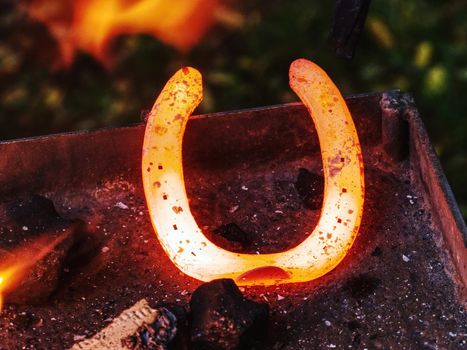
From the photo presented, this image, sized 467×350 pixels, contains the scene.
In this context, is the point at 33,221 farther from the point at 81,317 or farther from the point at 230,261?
the point at 230,261

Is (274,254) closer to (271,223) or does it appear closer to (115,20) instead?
(271,223)

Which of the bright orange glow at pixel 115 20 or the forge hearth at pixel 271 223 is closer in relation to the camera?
the forge hearth at pixel 271 223

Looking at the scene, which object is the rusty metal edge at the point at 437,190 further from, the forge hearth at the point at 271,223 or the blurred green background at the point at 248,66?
the blurred green background at the point at 248,66

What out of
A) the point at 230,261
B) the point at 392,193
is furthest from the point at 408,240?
the point at 230,261

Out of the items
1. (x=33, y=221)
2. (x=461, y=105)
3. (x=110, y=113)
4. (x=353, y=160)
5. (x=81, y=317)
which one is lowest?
(x=110, y=113)

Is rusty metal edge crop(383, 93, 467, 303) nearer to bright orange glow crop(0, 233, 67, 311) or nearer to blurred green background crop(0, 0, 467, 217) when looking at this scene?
bright orange glow crop(0, 233, 67, 311)

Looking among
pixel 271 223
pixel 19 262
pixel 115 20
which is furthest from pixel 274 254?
pixel 115 20

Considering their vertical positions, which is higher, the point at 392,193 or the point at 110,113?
the point at 392,193

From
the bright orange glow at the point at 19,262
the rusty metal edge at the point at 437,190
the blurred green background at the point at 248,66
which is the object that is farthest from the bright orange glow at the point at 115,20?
the bright orange glow at the point at 19,262
